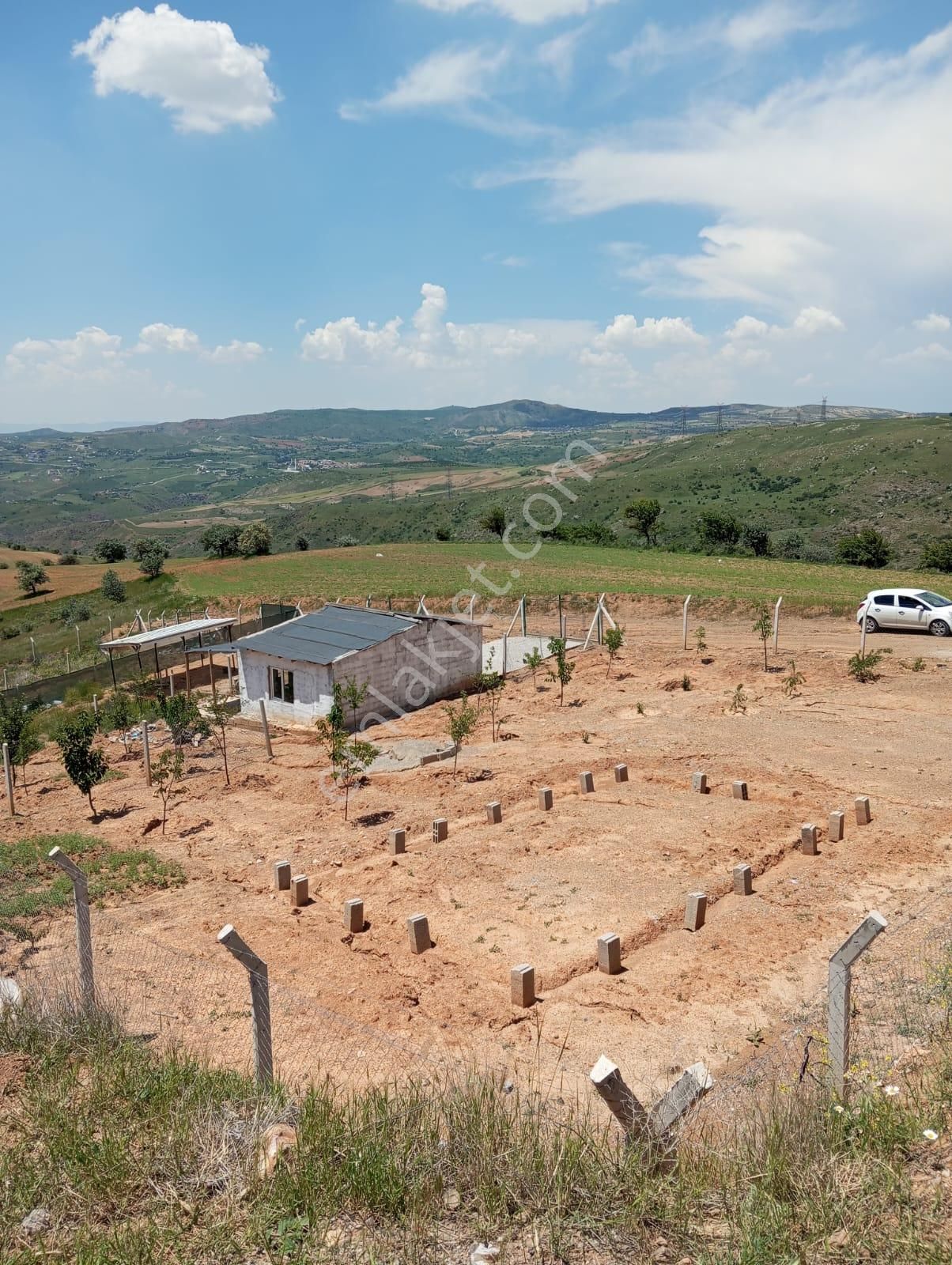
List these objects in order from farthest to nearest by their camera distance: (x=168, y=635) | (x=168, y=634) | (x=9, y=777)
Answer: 1. (x=168, y=634)
2. (x=168, y=635)
3. (x=9, y=777)

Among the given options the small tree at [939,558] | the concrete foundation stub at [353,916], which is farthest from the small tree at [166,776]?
the small tree at [939,558]

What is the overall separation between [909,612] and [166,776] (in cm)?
2323

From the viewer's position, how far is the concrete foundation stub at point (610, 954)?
10094 millimetres

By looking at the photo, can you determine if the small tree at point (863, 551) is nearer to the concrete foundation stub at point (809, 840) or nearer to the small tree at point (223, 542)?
the concrete foundation stub at point (809, 840)

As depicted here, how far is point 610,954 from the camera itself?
10102 millimetres

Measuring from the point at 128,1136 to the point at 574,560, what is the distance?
47914 millimetres

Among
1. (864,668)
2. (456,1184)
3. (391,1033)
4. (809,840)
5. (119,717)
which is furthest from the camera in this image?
(119,717)

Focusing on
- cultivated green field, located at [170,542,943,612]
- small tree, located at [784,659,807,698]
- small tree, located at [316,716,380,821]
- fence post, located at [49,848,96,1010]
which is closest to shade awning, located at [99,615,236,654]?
cultivated green field, located at [170,542,943,612]

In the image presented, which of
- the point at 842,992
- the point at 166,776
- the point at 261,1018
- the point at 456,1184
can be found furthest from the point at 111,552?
the point at 842,992

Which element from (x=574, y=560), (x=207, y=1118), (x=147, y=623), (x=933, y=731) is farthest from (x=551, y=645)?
(x=574, y=560)

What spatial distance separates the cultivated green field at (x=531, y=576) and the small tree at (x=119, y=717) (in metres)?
17.2

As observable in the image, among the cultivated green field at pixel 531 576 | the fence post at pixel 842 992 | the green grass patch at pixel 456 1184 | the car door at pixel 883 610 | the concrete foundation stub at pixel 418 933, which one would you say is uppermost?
the fence post at pixel 842 992

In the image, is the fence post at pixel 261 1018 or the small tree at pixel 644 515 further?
the small tree at pixel 644 515

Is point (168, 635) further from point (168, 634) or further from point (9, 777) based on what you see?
point (9, 777)
